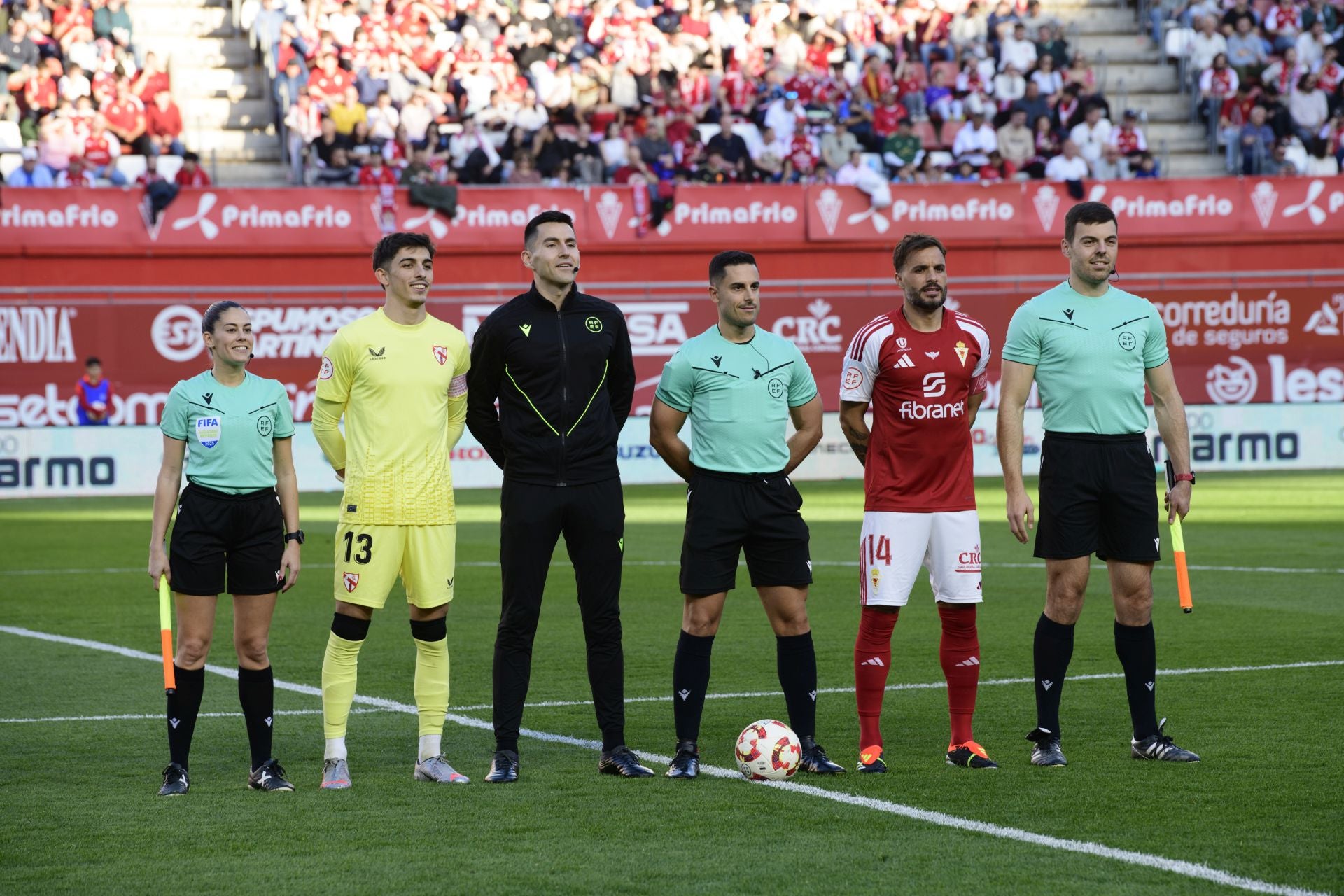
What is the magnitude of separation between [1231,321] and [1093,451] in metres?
22.0

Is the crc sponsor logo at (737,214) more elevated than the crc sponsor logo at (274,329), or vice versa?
the crc sponsor logo at (737,214)

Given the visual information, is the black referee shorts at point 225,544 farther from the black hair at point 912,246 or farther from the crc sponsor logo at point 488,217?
the crc sponsor logo at point 488,217

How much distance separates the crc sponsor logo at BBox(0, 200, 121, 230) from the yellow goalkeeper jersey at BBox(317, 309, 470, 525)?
21.4 metres

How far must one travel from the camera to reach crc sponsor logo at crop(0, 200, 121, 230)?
2658cm

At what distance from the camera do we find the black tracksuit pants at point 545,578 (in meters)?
7.17

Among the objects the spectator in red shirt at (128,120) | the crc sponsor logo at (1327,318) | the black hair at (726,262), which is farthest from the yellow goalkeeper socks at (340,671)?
the crc sponsor logo at (1327,318)

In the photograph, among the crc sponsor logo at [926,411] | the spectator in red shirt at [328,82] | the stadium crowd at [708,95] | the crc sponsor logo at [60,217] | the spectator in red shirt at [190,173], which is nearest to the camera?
the crc sponsor logo at [926,411]

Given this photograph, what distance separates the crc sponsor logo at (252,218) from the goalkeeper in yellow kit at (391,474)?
69.7 feet

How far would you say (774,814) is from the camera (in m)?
6.36

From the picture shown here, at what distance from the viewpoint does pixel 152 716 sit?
888 centimetres

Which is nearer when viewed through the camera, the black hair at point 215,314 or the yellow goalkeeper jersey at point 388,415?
the yellow goalkeeper jersey at point 388,415

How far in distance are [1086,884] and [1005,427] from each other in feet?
8.21

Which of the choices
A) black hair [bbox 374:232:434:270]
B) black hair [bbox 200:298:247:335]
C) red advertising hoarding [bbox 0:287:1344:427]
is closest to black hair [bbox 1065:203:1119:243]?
black hair [bbox 374:232:434:270]

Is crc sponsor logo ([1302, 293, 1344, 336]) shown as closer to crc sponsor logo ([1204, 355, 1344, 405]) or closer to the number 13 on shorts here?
crc sponsor logo ([1204, 355, 1344, 405])
